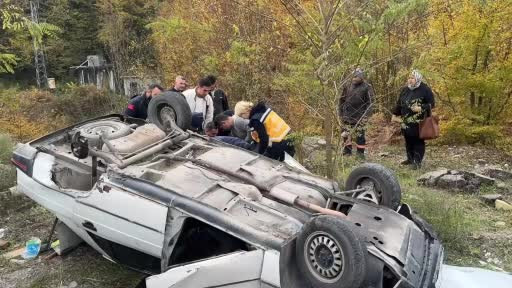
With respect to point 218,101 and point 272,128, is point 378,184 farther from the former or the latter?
point 218,101

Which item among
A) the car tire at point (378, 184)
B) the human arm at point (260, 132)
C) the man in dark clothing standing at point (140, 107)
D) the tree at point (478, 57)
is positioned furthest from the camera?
Answer: the tree at point (478, 57)

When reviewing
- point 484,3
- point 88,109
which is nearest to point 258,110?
point 484,3

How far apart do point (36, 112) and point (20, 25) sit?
15598 millimetres

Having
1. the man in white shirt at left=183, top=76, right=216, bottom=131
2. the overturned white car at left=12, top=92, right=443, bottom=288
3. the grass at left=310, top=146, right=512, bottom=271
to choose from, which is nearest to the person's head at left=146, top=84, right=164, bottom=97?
the man in white shirt at left=183, top=76, right=216, bottom=131

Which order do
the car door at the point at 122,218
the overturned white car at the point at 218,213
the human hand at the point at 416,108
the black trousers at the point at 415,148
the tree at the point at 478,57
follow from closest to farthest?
the overturned white car at the point at 218,213 < the car door at the point at 122,218 < the human hand at the point at 416,108 < the black trousers at the point at 415,148 < the tree at the point at 478,57

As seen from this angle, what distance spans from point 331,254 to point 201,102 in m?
3.91

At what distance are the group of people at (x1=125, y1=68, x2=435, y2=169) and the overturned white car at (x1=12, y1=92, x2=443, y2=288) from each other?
2.82 ft

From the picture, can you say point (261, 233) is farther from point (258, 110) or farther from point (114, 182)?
point (258, 110)

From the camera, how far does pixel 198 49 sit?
36.2ft

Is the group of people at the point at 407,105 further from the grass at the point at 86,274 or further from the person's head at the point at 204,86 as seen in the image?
the grass at the point at 86,274

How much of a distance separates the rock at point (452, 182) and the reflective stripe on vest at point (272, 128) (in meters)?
2.40

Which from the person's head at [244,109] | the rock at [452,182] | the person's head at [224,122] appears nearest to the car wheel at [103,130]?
the person's head at [224,122]

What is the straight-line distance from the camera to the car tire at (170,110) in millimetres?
4742

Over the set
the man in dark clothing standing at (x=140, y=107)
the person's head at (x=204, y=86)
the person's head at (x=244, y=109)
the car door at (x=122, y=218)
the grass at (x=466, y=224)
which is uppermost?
the person's head at (x=204, y=86)
